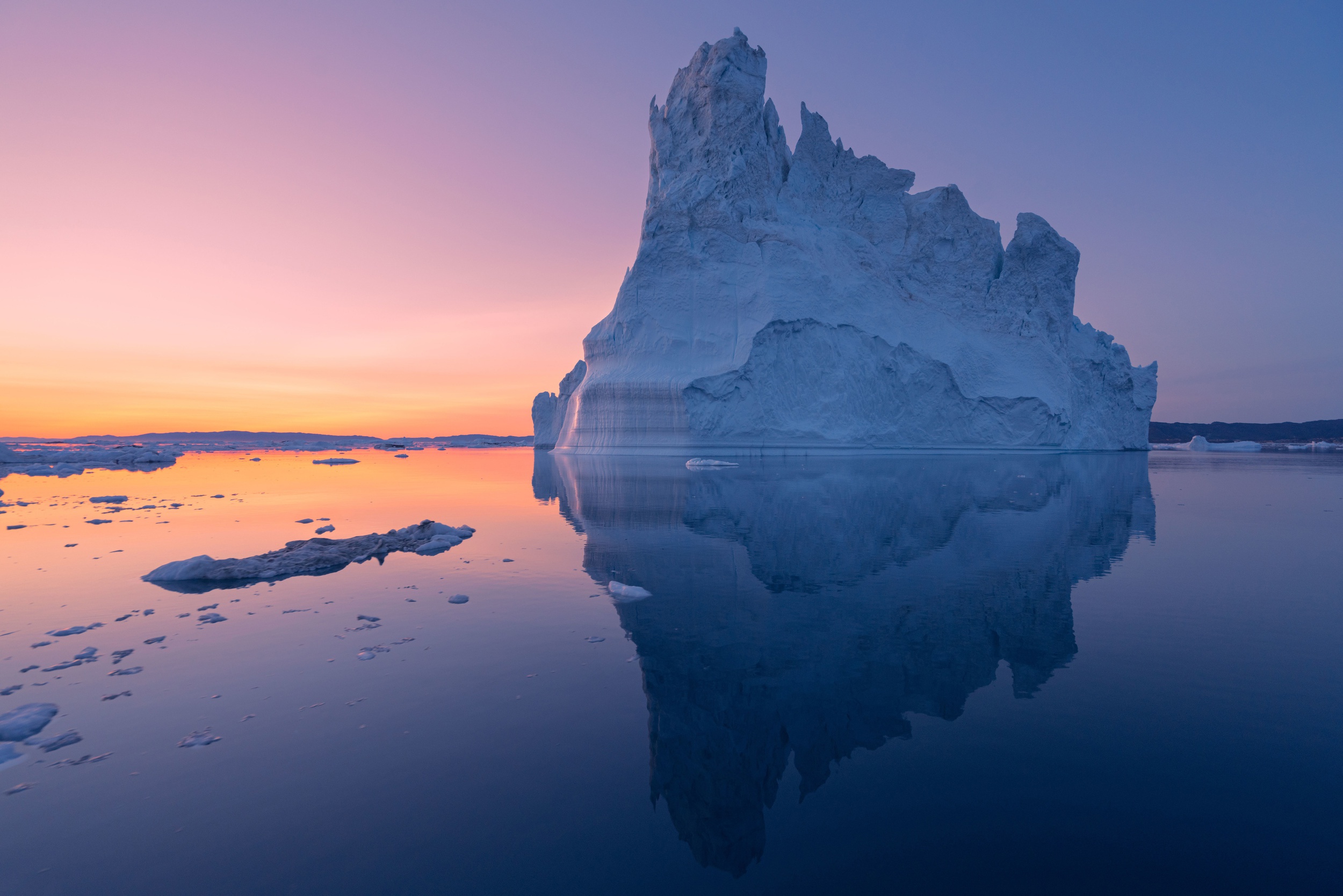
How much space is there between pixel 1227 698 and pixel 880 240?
3341cm

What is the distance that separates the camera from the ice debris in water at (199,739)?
294 centimetres

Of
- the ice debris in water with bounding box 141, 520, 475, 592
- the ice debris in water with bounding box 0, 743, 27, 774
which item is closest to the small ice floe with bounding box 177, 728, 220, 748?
the ice debris in water with bounding box 0, 743, 27, 774

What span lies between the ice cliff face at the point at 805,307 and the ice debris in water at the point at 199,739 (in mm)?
24797

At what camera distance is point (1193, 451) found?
51969 millimetres

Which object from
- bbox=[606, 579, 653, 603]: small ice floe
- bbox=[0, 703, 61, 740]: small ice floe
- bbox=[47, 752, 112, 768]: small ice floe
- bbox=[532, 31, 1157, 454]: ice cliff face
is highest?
bbox=[532, 31, 1157, 454]: ice cliff face

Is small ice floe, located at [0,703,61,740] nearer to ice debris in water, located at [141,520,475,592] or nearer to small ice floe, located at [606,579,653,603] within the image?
ice debris in water, located at [141,520,475,592]

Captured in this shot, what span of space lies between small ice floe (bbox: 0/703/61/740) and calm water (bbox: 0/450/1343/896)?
8 centimetres

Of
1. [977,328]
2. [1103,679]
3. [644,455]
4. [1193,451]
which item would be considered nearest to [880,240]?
[977,328]

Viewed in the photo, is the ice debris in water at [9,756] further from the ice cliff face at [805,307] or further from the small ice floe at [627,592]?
the ice cliff face at [805,307]

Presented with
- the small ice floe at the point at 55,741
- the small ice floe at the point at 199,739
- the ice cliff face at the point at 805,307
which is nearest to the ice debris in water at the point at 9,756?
the small ice floe at the point at 55,741

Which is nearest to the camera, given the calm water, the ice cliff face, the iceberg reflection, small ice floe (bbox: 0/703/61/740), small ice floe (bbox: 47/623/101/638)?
the calm water

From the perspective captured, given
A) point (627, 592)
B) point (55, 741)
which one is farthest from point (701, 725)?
point (55, 741)

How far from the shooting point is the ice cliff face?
28.6m

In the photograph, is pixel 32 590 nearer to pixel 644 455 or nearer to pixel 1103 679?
pixel 1103 679
